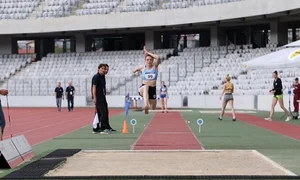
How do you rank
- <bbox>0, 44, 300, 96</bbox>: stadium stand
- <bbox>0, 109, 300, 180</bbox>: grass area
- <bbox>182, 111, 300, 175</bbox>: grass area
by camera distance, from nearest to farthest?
<bbox>182, 111, 300, 175</bbox>: grass area → <bbox>0, 109, 300, 180</bbox>: grass area → <bbox>0, 44, 300, 96</bbox>: stadium stand

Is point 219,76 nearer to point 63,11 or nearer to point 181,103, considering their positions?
point 181,103

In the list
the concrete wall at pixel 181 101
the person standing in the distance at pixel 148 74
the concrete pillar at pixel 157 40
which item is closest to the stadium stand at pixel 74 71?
the concrete wall at pixel 181 101

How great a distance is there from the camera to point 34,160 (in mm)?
10359

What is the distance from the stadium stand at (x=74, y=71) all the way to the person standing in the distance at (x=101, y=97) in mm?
28360

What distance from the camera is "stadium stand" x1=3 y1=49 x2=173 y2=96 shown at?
1809 inches

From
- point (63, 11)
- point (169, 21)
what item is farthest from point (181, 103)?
point (63, 11)

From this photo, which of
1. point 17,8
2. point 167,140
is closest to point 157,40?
point 17,8

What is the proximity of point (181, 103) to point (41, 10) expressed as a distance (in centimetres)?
1938

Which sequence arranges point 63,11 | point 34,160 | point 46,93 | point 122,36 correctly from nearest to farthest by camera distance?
point 34,160, point 46,93, point 63,11, point 122,36

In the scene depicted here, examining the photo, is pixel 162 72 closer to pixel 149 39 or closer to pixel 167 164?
pixel 149 39

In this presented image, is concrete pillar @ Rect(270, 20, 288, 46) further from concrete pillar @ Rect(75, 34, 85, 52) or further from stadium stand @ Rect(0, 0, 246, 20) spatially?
concrete pillar @ Rect(75, 34, 85, 52)

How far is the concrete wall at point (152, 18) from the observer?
41156 mm

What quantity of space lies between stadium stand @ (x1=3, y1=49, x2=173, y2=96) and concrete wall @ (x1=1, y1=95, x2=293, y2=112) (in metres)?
0.71

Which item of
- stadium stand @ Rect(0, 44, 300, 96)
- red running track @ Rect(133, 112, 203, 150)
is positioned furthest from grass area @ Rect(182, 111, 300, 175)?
stadium stand @ Rect(0, 44, 300, 96)
